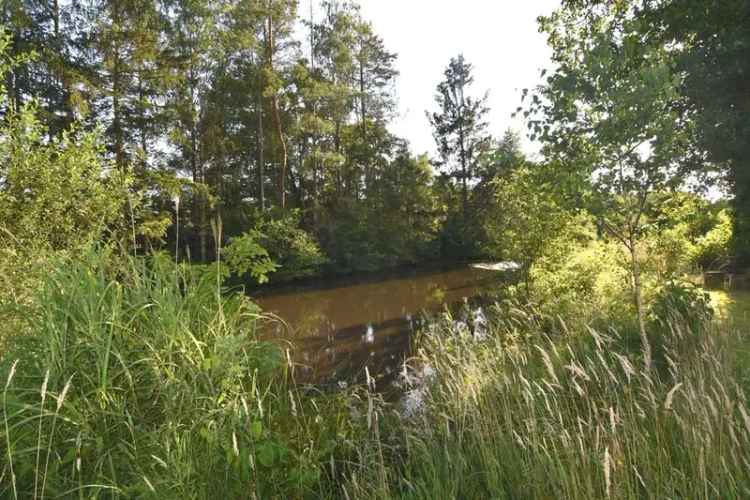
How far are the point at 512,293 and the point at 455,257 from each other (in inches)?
806

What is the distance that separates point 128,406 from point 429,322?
5.20 m

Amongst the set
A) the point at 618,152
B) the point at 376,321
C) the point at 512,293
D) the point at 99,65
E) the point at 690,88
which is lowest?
the point at 376,321

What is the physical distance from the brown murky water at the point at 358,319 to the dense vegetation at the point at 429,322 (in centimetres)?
132

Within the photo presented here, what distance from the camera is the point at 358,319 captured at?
1222 cm

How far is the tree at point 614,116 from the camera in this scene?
4.21 m

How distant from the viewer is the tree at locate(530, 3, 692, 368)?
13.8ft

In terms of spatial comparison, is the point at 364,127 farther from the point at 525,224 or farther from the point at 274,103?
the point at 525,224

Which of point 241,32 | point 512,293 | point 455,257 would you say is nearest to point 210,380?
point 512,293

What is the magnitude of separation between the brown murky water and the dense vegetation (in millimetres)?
1318

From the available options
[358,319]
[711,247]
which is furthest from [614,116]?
[711,247]

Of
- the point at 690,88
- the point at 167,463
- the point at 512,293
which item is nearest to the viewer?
the point at 167,463

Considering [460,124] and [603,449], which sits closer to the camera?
[603,449]

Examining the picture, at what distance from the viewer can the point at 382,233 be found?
24.9 m

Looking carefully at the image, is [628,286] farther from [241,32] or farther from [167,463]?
[241,32]
